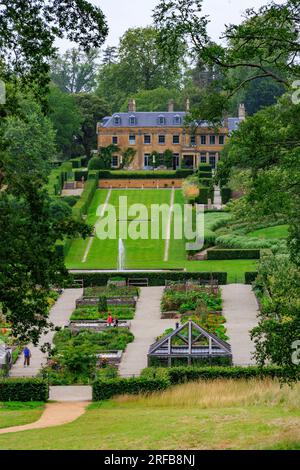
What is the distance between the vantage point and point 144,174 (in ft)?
278

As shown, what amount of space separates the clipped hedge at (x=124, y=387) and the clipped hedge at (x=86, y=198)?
1397 inches

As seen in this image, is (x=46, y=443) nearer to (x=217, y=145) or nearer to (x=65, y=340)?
(x=65, y=340)

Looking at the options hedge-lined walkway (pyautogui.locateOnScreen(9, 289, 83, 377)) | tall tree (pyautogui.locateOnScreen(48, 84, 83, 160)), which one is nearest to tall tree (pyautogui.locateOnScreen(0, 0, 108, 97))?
hedge-lined walkway (pyautogui.locateOnScreen(9, 289, 83, 377))

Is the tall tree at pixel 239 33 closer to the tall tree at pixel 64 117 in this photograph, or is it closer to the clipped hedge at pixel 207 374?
the clipped hedge at pixel 207 374

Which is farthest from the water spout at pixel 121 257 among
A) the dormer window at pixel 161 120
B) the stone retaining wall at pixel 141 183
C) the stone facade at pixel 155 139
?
the dormer window at pixel 161 120

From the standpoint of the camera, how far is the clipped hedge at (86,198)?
69963 mm

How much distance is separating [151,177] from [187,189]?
694 cm

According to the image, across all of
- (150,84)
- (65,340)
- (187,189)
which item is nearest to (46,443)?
(65,340)

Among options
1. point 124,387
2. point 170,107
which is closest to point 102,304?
point 124,387

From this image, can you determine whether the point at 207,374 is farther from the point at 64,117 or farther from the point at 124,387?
the point at 64,117

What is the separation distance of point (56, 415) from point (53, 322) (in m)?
15.8

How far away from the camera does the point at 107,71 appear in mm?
Result: 120062

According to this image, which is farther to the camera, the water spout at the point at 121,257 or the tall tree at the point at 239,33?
the water spout at the point at 121,257

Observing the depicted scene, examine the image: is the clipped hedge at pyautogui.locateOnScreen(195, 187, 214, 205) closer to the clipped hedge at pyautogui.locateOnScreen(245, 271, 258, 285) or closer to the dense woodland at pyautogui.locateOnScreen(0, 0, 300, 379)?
the clipped hedge at pyautogui.locateOnScreen(245, 271, 258, 285)
